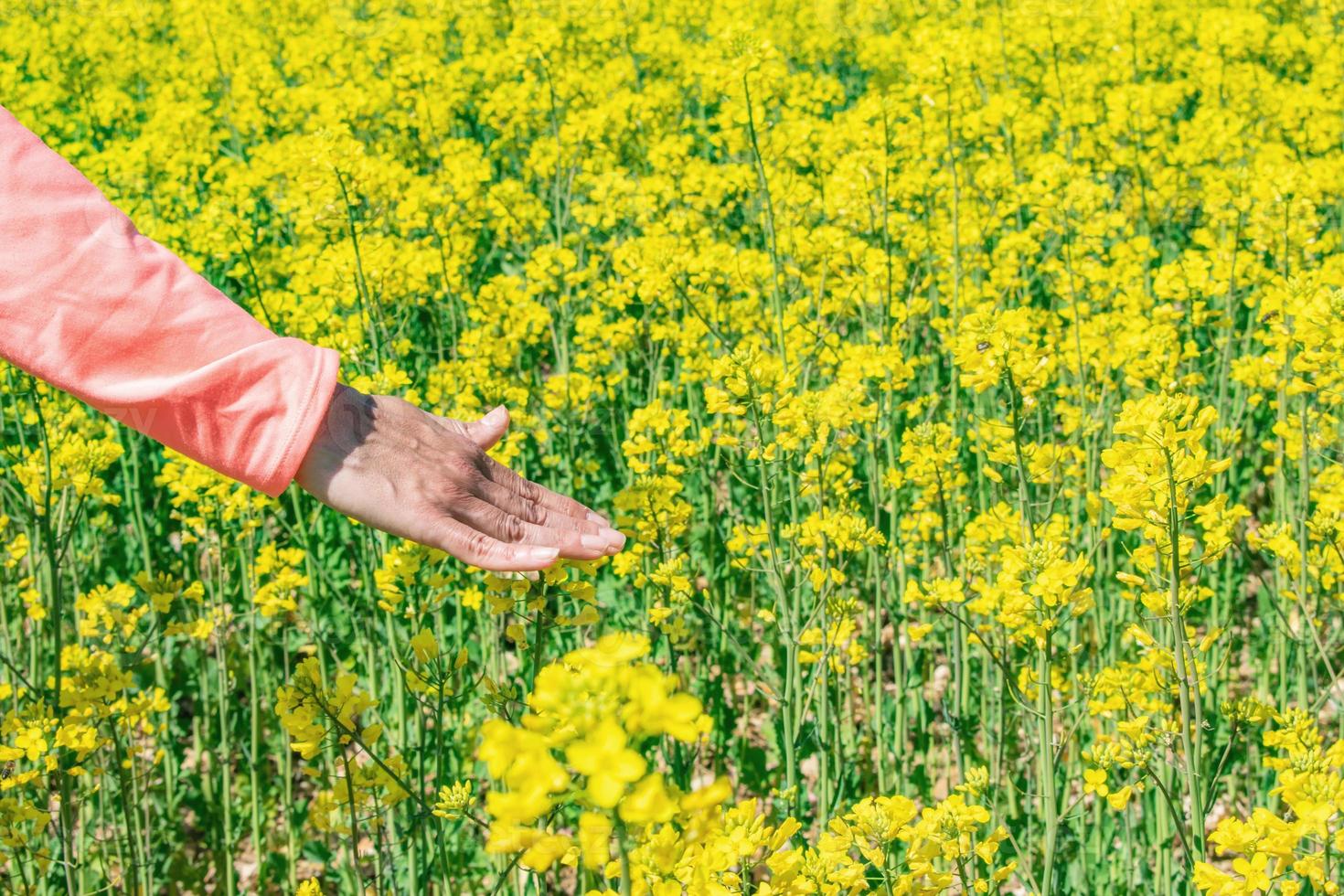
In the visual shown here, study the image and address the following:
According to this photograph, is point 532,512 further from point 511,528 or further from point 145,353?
Result: point 145,353

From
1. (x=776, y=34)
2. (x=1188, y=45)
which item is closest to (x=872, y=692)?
(x=1188, y=45)

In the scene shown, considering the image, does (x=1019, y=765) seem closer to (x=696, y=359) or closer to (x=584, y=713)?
(x=696, y=359)

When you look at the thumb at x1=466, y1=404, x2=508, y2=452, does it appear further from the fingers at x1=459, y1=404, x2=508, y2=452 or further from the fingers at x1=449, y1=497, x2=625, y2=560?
the fingers at x1=449, y1=497, x2=625, y2=560

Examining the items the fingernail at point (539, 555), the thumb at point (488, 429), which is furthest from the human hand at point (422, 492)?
the thumb at point (488, 429)

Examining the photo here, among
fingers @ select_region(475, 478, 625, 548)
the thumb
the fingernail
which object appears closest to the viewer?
the fingernail

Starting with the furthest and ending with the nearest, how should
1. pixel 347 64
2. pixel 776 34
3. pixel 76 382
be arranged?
pixel 776 34 → pixel 347 64 → pixel 76 382

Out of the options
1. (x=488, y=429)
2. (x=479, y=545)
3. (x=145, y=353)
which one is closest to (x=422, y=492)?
(x=479, y=545)

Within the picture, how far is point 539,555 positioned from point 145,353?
562 millimetres

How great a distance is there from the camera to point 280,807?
3.54 metres

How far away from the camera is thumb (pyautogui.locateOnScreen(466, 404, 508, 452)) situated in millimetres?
1762

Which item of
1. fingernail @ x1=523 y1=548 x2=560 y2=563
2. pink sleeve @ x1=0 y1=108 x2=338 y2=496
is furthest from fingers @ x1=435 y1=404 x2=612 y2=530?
pink sleeve @ x1=0 y1=108 x2=338 y2=496

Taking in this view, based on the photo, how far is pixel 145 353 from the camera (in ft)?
5.06

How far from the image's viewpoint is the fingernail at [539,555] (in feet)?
5.00

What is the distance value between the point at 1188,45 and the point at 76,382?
8.06 metres
